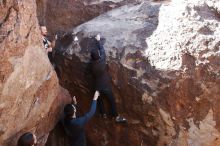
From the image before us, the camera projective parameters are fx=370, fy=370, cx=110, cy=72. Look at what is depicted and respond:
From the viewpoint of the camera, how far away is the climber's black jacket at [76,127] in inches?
243

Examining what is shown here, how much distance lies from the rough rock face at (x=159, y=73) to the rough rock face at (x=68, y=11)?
157 centimetres

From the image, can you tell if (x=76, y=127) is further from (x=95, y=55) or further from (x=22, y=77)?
(x=95, y=55)

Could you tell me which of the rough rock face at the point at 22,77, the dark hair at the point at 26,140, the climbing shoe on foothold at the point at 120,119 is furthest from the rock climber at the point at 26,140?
the climbing shoe on foothold at the point at 120,119

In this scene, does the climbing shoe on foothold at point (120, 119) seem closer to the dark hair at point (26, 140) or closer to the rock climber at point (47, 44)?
the rock climber at point (47, 44)

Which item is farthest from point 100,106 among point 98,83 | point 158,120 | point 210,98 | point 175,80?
point 210,98

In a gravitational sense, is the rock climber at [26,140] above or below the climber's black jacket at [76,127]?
above

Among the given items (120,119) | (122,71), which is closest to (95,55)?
(122,71)

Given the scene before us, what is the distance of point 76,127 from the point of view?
20.3ft

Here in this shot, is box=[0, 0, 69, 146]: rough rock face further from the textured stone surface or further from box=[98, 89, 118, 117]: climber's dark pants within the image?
box=[98, 89, 118, 117]: climber's dark pants

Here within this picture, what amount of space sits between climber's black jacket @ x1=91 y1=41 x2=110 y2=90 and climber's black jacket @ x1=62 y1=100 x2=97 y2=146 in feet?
2.07

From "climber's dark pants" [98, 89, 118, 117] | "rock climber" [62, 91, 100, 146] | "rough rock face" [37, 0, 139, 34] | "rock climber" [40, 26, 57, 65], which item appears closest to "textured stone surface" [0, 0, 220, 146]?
"climber's dark pants" [98, 89, 118, 117]

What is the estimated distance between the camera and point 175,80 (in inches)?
257

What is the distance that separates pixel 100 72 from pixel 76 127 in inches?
49.9

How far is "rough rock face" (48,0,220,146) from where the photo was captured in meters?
6.52
